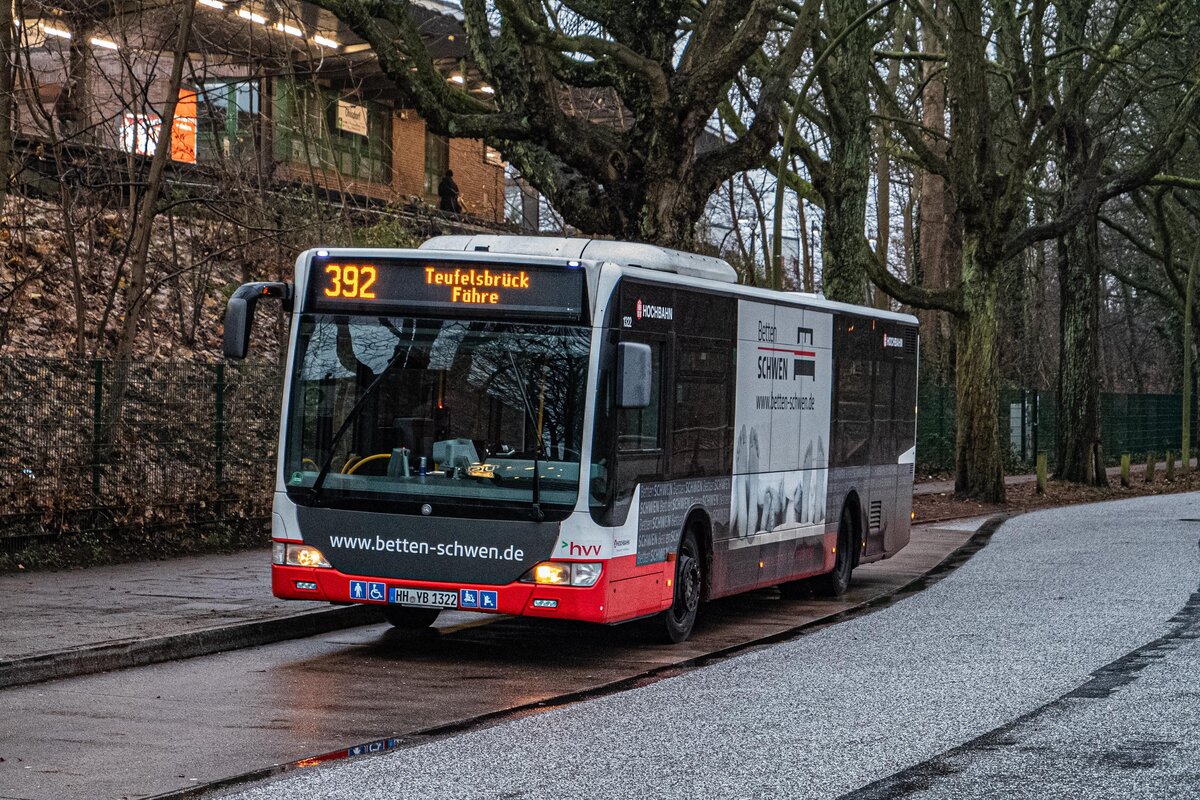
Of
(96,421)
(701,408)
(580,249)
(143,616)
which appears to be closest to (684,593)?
(701,408)

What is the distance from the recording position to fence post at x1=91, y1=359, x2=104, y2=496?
1733 cm

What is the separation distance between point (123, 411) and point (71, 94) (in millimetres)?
3707

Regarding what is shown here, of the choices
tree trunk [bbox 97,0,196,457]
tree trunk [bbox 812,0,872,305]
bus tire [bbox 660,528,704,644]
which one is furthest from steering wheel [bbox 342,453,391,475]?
tree trunk [bbox 812,0,872,305]

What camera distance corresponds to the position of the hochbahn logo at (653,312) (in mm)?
12031

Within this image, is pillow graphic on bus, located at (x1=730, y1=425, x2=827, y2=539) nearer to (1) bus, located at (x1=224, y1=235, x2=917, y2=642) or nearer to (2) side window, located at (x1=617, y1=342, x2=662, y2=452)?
(1) bus, located at (x1=224, y1=235, x2=917, y2=642)

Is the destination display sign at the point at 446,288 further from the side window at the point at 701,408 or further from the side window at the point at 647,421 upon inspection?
the side window at the point at 701,408

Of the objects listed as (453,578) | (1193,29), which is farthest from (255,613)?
(1193,29)

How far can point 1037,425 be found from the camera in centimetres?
4584

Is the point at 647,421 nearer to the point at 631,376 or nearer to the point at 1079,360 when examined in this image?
the point at 631,376

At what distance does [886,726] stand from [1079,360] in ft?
98.2

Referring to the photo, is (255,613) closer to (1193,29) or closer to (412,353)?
(412,353)

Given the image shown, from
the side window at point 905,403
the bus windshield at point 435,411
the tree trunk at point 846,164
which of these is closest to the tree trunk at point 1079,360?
the tree trunk at point 846,164

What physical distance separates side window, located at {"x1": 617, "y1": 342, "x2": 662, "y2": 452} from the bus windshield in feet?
1.47

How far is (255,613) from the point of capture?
43.2 feet
